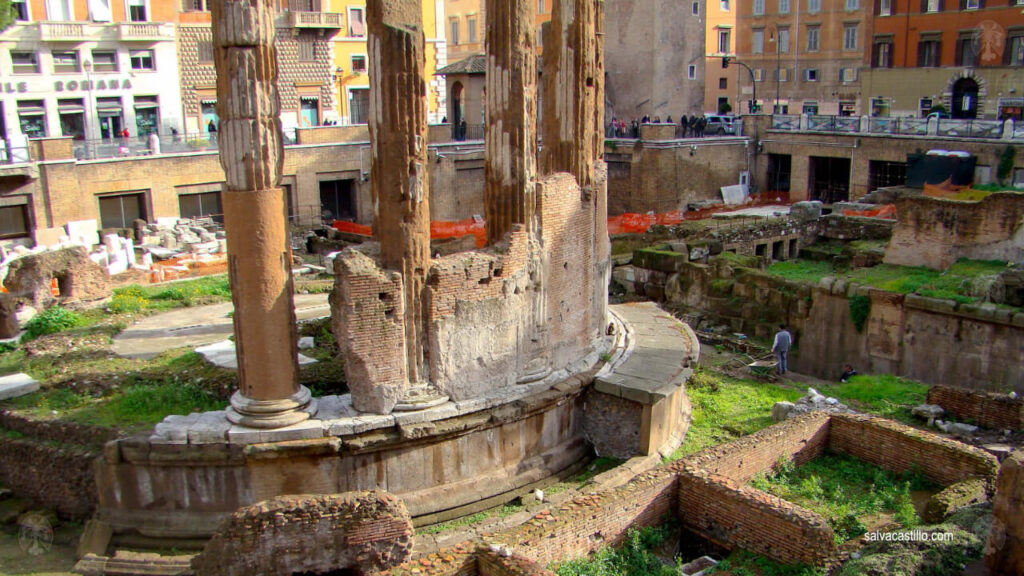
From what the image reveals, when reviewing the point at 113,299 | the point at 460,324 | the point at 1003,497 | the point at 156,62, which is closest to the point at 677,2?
the point at 156,62

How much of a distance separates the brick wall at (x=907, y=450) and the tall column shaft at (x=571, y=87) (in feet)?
18.3

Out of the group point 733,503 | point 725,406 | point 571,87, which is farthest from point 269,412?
point 725,406

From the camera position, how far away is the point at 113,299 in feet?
63.8

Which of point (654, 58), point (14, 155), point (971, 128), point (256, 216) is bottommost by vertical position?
point (256, 216)

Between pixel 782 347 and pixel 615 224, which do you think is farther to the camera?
pixel 615 224

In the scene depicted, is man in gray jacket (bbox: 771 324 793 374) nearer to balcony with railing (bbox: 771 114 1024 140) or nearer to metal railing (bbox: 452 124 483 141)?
balcony with railing (bbox: 771 114 1024 140)

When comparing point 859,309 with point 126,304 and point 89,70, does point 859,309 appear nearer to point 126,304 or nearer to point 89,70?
point 126,304

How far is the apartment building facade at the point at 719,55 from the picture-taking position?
177 ft

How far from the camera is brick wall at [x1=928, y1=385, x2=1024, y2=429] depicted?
14.2 metres

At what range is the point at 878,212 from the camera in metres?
27.5

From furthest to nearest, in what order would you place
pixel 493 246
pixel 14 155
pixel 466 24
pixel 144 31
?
1. pixel 466 24
2. pixel 144 31
3. pixel 14 155
4. pixel 493 246

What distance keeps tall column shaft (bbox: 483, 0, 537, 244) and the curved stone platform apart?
8.79ft

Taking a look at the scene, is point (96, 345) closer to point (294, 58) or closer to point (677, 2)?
point (294, 58)

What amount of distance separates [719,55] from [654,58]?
13.1 metres
